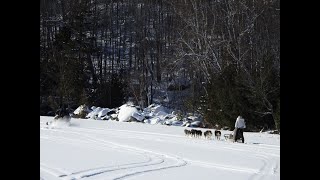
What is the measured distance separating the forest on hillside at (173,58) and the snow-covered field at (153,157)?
3.77m

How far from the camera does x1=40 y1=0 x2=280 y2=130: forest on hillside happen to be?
74.3 ft

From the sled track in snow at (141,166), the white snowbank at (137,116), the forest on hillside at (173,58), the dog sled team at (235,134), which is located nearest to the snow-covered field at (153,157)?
the sled track in snow at (141,166)

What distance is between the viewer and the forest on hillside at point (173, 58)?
2266cm

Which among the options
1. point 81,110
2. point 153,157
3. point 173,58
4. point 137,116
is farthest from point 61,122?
point 173,58

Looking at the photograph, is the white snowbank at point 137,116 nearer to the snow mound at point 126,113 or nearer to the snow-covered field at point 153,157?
the snow mound at point 126,113

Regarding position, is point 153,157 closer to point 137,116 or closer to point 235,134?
point 235,134

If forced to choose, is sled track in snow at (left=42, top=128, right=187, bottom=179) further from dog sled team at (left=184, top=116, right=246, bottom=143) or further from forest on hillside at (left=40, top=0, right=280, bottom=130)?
forest on hillside at (left=40, top=0, right=280, bottom=130)

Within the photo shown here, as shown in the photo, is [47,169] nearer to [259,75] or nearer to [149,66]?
[259,75]

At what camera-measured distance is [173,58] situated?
124ft

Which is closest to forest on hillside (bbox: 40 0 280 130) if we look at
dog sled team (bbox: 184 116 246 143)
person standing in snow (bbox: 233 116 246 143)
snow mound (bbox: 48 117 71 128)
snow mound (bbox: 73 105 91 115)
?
snow mound (bbox: 73 105 91 115)

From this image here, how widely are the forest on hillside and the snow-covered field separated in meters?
3.77
